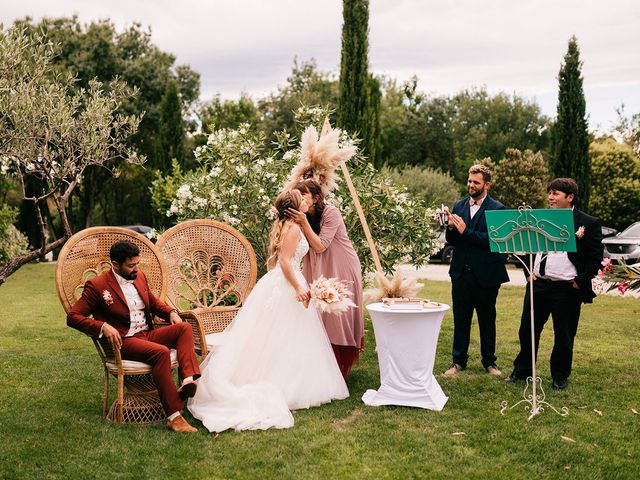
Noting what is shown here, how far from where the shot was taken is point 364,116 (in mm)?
16906

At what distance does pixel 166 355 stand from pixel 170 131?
74.9ft

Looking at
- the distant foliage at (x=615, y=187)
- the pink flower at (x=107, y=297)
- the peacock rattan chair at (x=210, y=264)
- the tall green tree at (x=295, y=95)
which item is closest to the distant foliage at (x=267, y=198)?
the peacock rattan chair at (x=210, y=264)

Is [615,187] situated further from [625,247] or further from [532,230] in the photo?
[532,230]

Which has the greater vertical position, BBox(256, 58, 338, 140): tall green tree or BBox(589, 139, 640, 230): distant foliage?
BBox(256, 58, 338, 140): tall green tree

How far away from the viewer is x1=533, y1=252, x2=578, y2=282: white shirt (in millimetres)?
6059

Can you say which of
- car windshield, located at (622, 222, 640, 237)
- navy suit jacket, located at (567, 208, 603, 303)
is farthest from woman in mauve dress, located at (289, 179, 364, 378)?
car windshield, located at (622, 222, 640, 237)

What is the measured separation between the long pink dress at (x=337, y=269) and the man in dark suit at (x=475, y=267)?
0.97m

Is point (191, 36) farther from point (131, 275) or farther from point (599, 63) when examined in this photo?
point (599, 63)

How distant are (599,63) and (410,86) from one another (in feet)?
87.1

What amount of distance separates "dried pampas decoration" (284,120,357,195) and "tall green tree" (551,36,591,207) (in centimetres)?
1528

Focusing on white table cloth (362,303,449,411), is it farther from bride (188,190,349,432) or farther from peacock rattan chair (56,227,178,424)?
peacock rattan chair (56,227,178,424)

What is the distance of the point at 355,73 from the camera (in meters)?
17.1

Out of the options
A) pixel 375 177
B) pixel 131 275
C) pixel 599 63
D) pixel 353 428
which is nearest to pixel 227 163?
pixel 375 177

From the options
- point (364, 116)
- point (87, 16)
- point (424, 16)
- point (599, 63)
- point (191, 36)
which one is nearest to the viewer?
point (424, 16)
